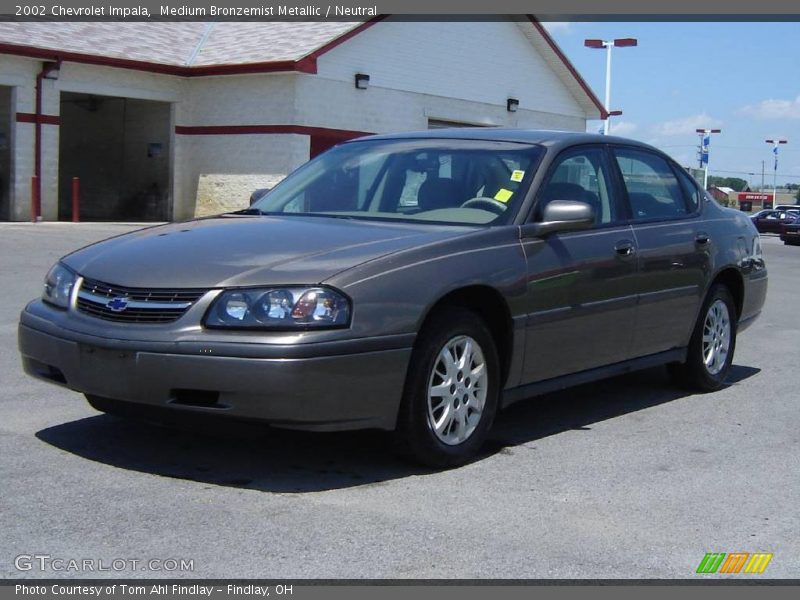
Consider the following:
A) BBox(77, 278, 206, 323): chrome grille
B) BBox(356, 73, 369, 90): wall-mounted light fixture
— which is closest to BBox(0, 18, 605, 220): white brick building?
BBox(356, 73, 369, 90): wall-mounted light fixture

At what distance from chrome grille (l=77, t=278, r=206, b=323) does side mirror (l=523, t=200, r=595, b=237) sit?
188 centimetres

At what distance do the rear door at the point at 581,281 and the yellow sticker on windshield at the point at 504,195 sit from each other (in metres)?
0.16

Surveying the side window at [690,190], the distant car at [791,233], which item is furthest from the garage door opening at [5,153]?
the distant car at [791,233]

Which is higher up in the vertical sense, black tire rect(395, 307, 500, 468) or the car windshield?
the car windshield

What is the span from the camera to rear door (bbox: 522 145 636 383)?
5848 mm

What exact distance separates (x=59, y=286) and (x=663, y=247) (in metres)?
3.56

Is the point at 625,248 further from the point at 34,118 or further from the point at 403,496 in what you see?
the point at 34,118

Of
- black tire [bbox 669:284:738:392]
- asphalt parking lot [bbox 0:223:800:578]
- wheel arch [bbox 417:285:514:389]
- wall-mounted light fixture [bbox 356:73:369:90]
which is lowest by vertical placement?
asphalt parking lot [bbox 0:223:800:578]

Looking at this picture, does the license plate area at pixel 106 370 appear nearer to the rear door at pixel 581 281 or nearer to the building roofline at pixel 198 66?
the rear door at pixel 581 281

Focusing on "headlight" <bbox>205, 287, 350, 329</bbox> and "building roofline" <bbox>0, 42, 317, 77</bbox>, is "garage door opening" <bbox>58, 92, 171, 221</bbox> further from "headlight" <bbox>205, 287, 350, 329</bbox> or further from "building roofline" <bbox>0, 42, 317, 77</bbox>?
"headlight" <bbox>205, 287, 350, 329</bbox>

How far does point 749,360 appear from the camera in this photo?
920 centimetres
